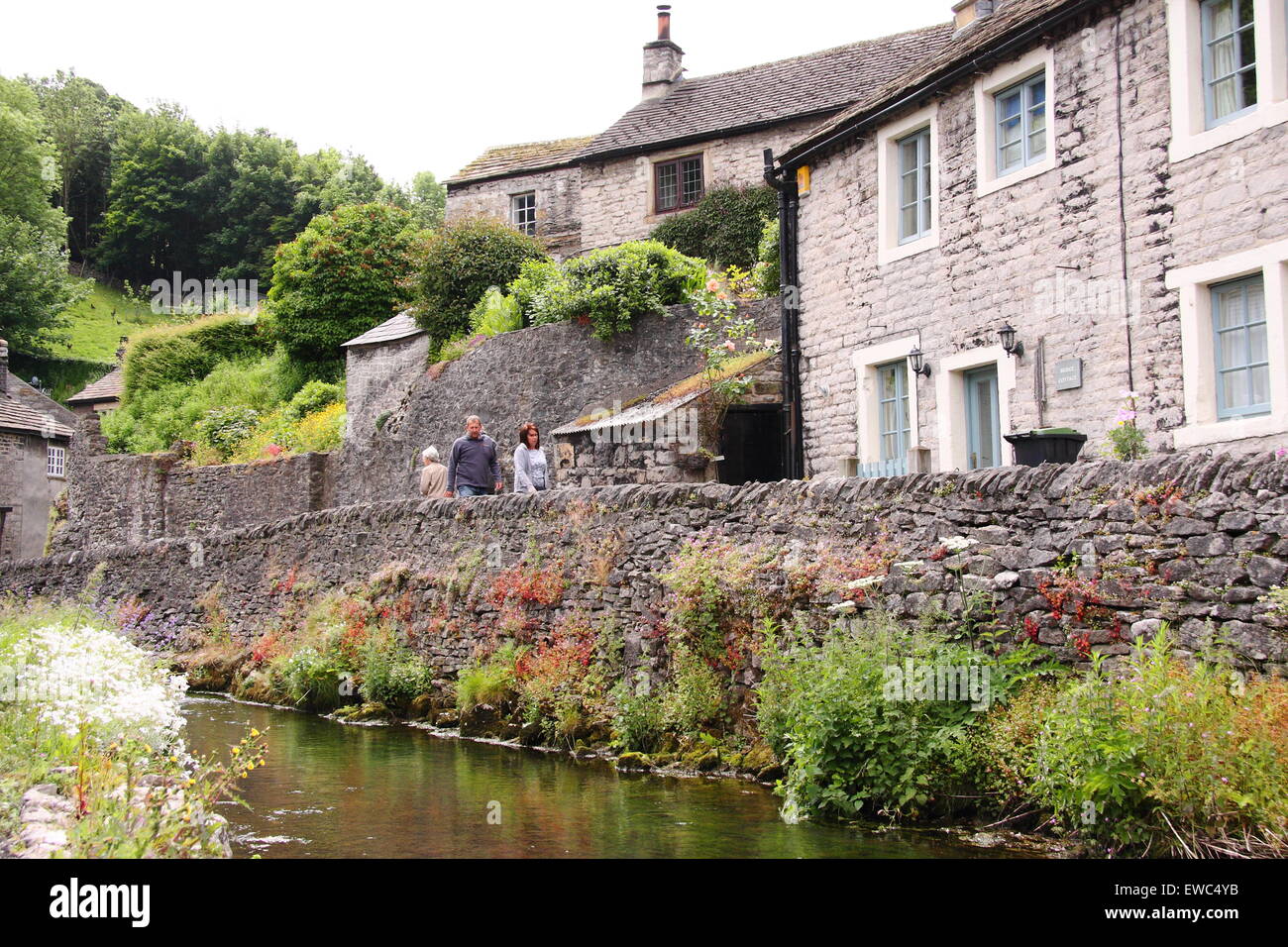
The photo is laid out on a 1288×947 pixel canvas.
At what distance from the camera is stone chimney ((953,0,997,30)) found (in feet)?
53.1

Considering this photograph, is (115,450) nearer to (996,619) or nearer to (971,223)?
(971,223)

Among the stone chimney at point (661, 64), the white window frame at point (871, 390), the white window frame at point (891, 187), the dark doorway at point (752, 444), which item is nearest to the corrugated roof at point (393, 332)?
the stone chimney at point (661, 64)

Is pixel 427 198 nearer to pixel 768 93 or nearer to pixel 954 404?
pixel 768 93

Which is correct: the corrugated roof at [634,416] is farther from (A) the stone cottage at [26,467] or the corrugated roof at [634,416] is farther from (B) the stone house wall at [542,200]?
(A) the stone cottage at [26,467]

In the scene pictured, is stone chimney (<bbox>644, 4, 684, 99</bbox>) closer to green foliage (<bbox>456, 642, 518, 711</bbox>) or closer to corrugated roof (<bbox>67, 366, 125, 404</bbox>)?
corrugated roof (<bbox>67, 366, 125, 404</bbox>)

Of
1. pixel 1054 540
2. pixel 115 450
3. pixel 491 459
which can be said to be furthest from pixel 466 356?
pixel 1054 540

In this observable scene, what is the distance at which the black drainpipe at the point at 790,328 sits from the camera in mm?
16594

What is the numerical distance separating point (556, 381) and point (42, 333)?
3850 centimetres

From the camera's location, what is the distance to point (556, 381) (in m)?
20.8

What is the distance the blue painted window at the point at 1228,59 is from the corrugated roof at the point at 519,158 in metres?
23.6

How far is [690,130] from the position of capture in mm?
28141

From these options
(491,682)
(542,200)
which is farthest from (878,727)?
(542,200)

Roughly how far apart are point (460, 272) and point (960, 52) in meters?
13.6

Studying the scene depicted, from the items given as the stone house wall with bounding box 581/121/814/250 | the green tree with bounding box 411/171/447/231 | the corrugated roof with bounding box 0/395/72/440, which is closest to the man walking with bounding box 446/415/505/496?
the stone house wall with bounding box 581/121/814/250
